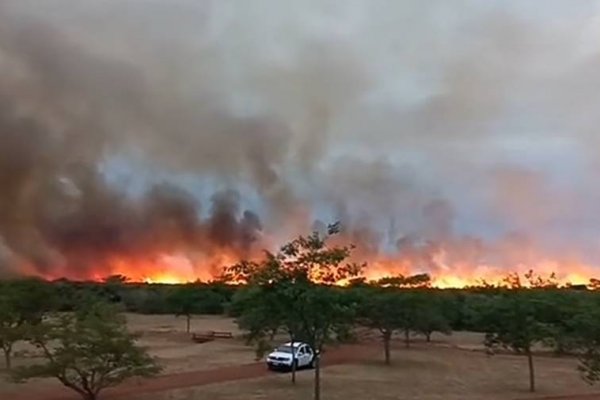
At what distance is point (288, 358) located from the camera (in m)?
54.2

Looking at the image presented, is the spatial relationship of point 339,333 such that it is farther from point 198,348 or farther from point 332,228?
point 198,348

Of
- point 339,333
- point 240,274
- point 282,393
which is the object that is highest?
point 240,274

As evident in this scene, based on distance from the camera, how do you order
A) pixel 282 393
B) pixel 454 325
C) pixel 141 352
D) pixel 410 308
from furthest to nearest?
pixel 454 325 < pixel 410 308 < pixel 282 393 < pixel 141 352

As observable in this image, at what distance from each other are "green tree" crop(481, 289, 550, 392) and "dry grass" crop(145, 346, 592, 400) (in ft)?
8.55

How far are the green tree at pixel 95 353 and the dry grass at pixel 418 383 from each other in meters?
6.68

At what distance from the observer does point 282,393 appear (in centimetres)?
4219

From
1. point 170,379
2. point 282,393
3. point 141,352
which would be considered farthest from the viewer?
point 170,379

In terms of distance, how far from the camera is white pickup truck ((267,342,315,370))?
53.7m

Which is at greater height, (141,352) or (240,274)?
(240,274)

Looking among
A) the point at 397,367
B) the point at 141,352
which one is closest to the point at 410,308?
the point at 397,367

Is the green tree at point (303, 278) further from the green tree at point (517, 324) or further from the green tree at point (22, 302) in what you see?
the green tree at point (22, 302)

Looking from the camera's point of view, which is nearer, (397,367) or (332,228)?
(332,228)

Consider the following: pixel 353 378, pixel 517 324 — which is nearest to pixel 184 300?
pixel 353 378

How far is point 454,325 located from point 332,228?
227 ft
